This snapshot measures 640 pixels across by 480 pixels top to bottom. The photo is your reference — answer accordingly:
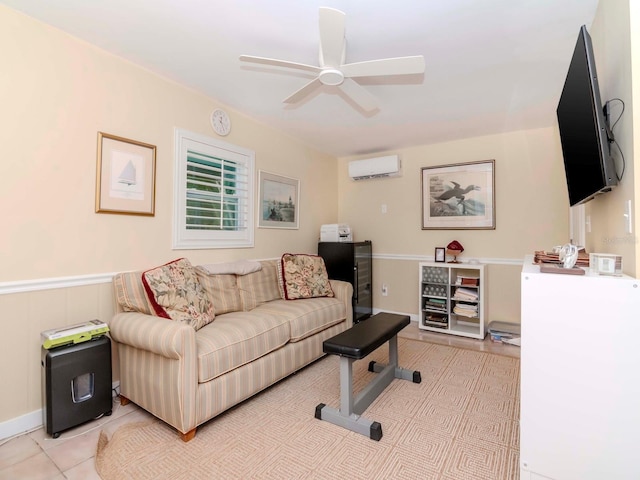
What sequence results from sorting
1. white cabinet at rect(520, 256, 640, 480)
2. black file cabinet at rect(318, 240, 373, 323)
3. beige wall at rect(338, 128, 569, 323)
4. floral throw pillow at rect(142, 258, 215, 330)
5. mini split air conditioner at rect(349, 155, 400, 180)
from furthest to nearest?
1. mini split air conditioner at rect(349, 155, 400, 180)
2. black file cabinet at rect(318, 240, 373, 323)
3. beige wall at rect(338, 128, 569, 323)
4. floral throw pillow at rect(142, 258, 215, 330)
5. white cabinet at rect(520, 256, 640, 480)

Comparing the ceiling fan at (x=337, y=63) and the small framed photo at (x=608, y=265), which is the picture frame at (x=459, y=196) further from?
the small framed photo at (x=608, y=265)

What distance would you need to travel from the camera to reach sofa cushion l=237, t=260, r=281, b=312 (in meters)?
2.88

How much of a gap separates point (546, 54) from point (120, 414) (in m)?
3.68

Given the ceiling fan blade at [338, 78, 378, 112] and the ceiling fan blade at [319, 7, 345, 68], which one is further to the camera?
the ceiling fan blade at [338, 78, 378, 112]

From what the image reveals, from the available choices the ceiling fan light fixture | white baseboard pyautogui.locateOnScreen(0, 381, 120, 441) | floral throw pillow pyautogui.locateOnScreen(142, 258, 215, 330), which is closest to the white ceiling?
the ceiling fan light fixture

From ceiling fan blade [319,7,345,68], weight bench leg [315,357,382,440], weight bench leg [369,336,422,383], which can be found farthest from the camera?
weight bench leg [369,336,422,383]

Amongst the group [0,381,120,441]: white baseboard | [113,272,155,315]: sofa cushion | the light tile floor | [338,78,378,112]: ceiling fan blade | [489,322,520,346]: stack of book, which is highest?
[338,78,378,112]: ceiling fan blade

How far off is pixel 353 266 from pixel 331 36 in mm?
2695

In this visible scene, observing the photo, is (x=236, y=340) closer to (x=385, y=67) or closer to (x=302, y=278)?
(x=302, y=278)

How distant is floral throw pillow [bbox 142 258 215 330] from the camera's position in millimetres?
2035

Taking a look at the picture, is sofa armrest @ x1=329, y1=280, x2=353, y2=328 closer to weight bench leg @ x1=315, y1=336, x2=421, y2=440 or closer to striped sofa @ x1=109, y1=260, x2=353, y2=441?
striped sofa @ x1=109, y1=260, x2=353, y2=441

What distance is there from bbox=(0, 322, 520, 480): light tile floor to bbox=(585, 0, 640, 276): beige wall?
8.72 feet

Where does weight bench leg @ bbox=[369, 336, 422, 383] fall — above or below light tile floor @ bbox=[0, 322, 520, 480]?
above

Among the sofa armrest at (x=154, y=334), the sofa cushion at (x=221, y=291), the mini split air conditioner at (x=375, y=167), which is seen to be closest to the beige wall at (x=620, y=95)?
the sofa armrest at (x=154, y=334)
